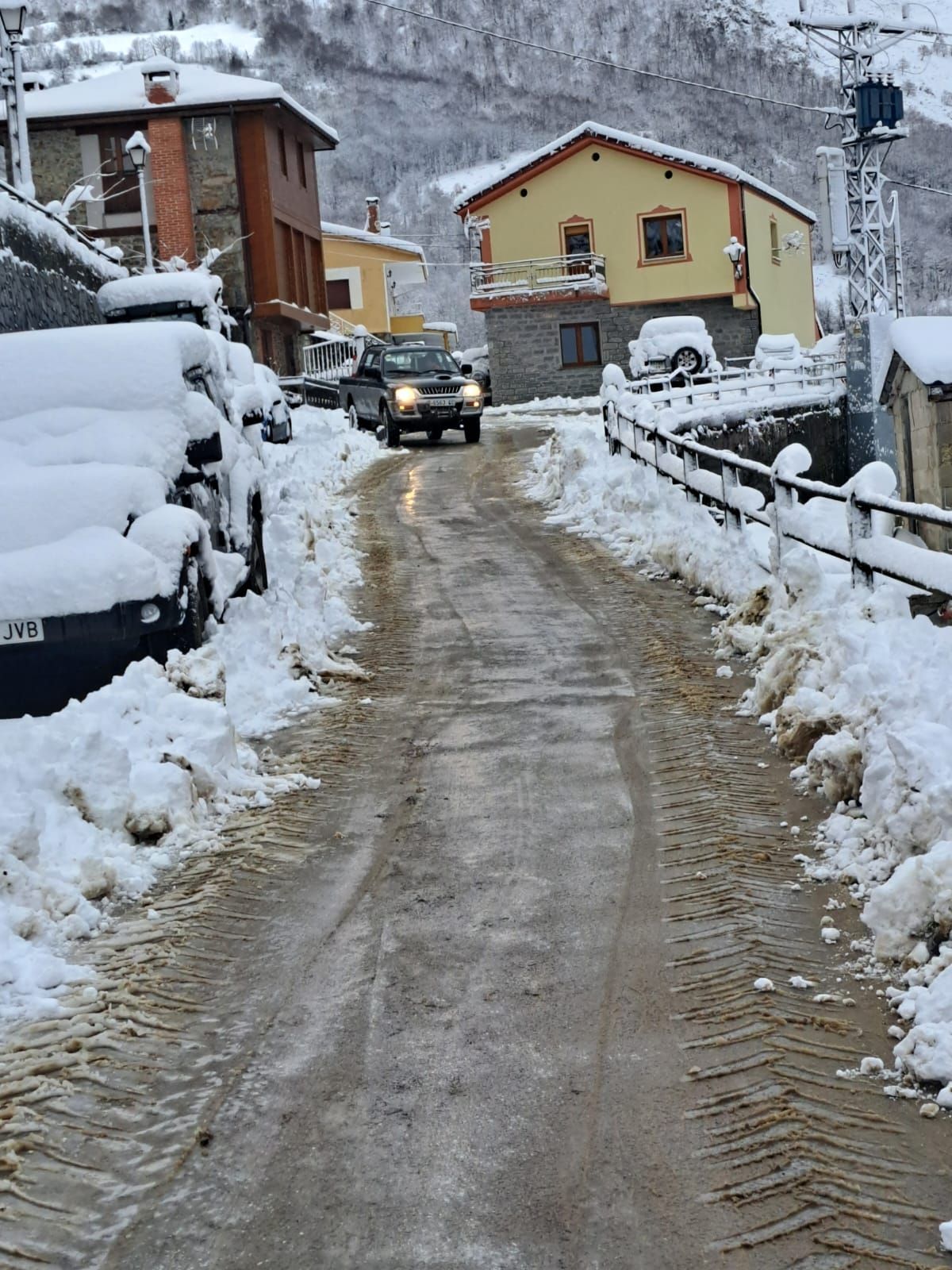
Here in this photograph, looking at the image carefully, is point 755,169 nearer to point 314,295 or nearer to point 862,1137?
point 314,295

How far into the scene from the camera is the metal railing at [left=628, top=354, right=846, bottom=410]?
31531mm

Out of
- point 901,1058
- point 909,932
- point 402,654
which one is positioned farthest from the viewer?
point 402,654

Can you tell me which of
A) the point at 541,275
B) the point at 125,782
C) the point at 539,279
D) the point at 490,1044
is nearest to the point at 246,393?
the point at 125,782

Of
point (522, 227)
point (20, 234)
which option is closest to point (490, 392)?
point (522, 227)

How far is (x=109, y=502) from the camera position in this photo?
862 cm

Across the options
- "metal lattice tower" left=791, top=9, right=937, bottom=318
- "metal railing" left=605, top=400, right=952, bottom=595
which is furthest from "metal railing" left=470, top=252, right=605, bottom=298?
"metal railing" left=605, top=400, right=952, bottom=595

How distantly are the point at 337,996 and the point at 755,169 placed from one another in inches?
7333

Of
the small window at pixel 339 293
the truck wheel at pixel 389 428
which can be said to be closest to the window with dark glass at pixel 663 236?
the truck wheel at pixel 389 428

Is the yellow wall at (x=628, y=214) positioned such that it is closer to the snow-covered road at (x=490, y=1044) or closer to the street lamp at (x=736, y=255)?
the street lamp at (x=736, y=255)

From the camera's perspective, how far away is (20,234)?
63.3 ft

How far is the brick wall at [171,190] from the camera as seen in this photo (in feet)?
136

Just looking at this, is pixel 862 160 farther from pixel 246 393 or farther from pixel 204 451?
pixel 204 451

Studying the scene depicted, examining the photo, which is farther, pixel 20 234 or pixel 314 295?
pixel 314 295

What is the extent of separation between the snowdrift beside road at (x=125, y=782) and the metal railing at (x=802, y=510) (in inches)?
140
